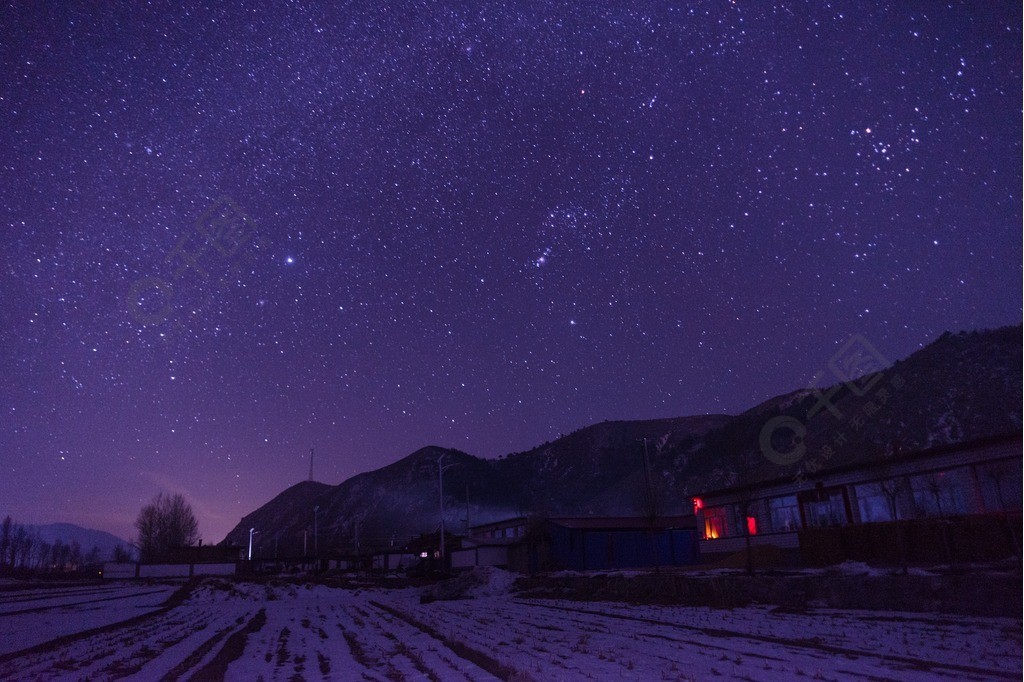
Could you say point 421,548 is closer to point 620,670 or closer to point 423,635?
point 423,635

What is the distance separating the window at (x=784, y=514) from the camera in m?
37.3

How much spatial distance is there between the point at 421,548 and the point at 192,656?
6310cm

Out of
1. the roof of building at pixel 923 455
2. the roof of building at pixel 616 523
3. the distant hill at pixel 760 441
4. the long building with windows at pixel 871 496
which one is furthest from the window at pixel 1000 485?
the roof of building at pixel 616 523

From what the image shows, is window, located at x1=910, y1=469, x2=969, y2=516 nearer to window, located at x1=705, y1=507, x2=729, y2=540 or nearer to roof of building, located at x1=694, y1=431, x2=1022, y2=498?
roof of building, located at x1=694, y1=431, x2=1022, y2=498

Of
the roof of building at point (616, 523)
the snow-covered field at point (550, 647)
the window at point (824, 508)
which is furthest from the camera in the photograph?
the roof of building at point (616, 523)

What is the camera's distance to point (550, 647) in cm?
1327

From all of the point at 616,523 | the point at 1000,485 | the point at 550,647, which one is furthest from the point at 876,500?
the point at 550,647

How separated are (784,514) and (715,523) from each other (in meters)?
6.35

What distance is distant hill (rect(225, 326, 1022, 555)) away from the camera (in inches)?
2753

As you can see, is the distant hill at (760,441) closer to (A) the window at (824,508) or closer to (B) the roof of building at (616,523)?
(B) the roof of building at (616,523)

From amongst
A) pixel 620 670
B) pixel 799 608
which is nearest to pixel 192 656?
pixel 620 670

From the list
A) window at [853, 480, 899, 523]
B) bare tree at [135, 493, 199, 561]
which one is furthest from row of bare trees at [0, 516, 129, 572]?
window at [853, 480, 899, 523]

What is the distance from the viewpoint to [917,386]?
7894cm

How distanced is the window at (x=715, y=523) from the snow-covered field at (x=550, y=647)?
23780mm
